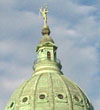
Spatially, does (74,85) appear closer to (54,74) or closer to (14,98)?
(54,74)

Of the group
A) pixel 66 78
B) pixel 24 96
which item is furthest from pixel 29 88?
pixel 66 78

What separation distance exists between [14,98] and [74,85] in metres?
10.2

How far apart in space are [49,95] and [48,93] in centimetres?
41

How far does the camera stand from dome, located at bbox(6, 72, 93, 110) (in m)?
81.6

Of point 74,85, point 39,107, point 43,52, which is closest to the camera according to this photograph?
point 39,107

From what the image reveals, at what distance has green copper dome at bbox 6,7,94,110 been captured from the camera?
8162 centimetres

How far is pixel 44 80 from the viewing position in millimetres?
85375

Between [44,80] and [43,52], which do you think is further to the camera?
[43,52]

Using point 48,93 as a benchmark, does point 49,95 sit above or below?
below

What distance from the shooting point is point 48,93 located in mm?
82188

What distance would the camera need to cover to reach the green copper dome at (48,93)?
81.6 m

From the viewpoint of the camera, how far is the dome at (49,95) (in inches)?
3211

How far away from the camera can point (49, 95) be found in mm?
81938

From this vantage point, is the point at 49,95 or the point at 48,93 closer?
the point at 49,95
